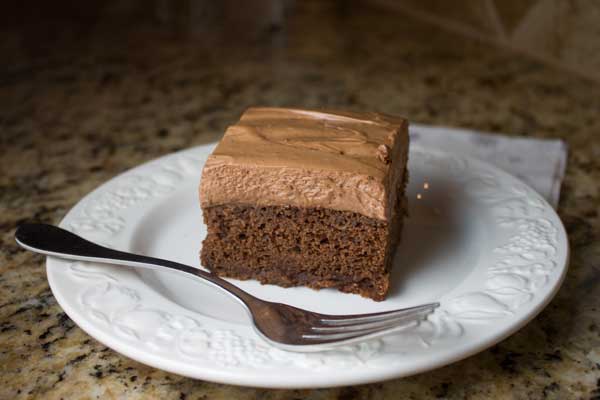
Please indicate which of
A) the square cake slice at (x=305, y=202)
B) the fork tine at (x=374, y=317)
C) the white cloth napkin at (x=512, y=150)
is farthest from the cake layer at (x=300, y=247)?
the white cloth napkin at (x=512, y=150)

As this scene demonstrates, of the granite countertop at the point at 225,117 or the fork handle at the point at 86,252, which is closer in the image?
the granite countertop at the point at 225,117

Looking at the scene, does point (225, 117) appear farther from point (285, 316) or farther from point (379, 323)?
point (379, 323)

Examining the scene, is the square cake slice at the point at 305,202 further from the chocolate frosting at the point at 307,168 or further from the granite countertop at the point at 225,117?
the granite countertop at the point at 225,117

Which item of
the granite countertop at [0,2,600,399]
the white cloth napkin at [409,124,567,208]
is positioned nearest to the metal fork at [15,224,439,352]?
the granite countertop at [0,2,600,399]

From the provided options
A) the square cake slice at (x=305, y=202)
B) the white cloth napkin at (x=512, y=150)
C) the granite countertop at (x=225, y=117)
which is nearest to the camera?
the granite countertop at (x=225, y=117)

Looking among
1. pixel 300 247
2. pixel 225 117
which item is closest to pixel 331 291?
pixel 300 247

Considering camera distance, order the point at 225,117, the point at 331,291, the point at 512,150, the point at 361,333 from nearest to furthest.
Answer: the point at 361,333
the point at 331,291
the point at 512,150
the point at 225,117

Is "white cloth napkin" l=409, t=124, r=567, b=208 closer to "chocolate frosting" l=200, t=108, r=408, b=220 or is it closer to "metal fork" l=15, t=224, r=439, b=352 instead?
"chocolate frosting" l=200, t=108, r=408, b=220
